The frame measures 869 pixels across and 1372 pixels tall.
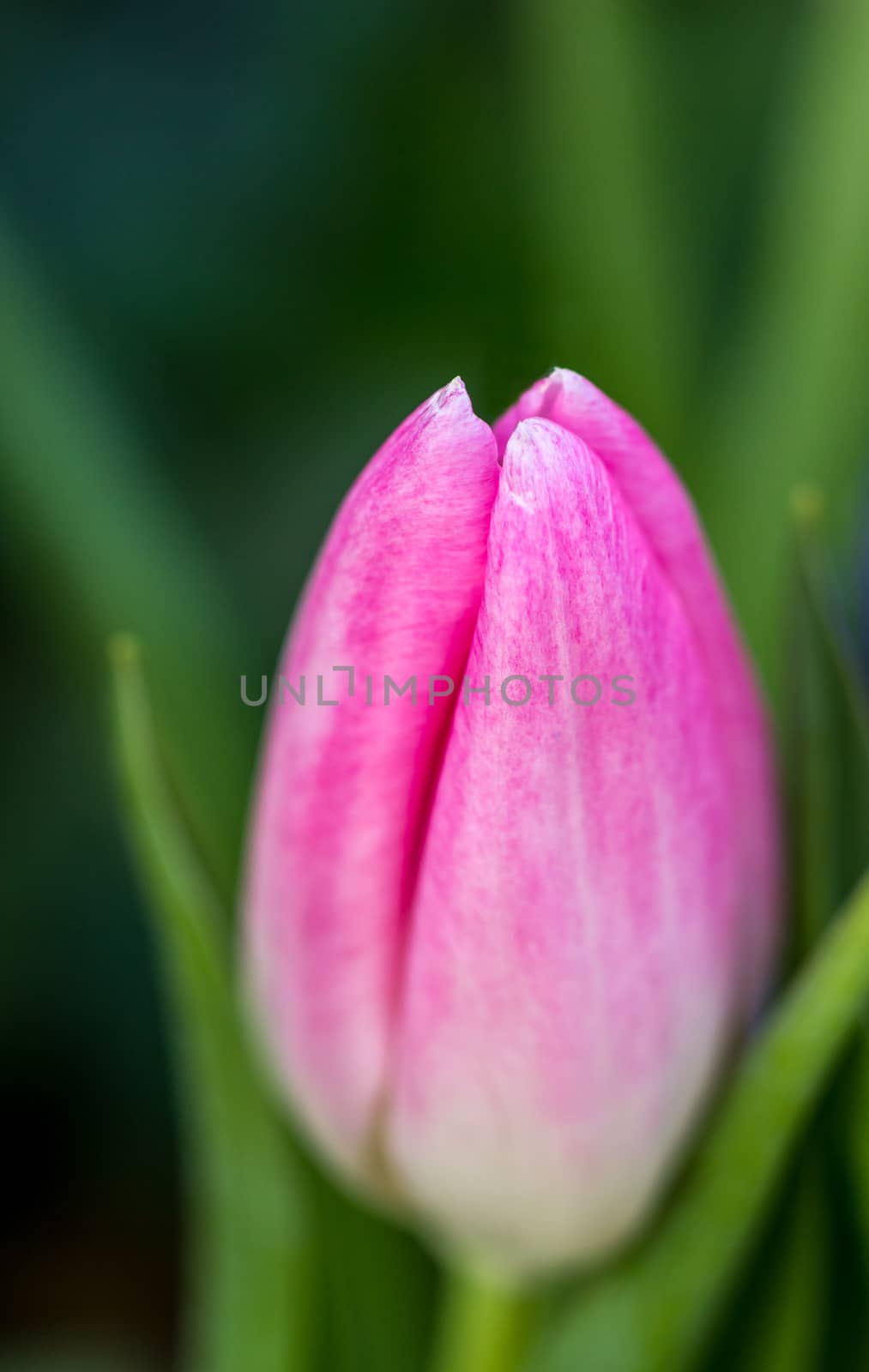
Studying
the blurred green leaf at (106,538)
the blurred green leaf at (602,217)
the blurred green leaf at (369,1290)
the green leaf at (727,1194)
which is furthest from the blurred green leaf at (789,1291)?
the blurred green leaf at (602,217)

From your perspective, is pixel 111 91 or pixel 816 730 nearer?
pixel 816 730

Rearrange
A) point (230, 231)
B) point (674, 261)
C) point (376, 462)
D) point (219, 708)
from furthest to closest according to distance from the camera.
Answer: point (230, 231), point (674, 261), point (219, 708), point (376, 462)

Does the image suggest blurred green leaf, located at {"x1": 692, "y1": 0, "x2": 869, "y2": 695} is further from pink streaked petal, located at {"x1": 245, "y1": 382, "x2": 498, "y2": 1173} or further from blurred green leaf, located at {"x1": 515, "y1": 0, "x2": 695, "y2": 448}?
pink streaked petal, located at {"x1": 245, "y1": 382, "x2": 498, "y2": 1173}

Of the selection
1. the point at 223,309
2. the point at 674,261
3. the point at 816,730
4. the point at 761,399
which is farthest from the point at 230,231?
the point at 816,730

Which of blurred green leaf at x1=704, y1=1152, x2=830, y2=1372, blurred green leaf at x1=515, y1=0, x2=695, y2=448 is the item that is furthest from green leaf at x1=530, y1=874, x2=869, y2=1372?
blurred green leaf at x1=515, y1=0, x2=695, y2=448

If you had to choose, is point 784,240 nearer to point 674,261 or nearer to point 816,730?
point 674,261

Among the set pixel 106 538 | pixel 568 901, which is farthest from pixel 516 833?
pixel 106 538

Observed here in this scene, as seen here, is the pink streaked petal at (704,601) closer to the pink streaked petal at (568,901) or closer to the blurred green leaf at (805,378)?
the pink streaked petal at (568,901)
